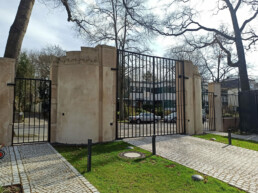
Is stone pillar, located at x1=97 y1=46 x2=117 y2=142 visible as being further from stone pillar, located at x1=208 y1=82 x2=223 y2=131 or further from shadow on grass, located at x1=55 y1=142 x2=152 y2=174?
stone pillar, located at x1=208 y1=82 x2=223 y2=131

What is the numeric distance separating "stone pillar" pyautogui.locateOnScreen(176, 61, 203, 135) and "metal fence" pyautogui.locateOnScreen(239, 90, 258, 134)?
4.59 metres

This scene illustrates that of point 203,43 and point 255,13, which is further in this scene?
point 203,43

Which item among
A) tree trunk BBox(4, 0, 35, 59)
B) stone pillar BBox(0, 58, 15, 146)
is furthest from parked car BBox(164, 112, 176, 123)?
tree trunk BBox(4, 0, 35, 59)

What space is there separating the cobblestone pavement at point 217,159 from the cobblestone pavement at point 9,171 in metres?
4.25

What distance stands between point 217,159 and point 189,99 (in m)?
4.75

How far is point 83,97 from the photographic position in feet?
23.6

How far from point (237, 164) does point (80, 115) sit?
19.3ft

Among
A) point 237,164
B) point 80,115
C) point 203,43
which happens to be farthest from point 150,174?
point 203,43

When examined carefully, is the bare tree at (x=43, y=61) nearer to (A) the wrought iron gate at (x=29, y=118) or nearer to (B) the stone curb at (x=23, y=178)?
(A) the wrought iron gate at (x=29, y=118)

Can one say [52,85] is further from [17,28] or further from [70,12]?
[70,12]

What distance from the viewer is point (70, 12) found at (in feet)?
41.2

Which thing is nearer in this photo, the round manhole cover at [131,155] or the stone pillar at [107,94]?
the round manhole cover at [131,155]

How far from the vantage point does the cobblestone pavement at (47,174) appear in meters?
3.44

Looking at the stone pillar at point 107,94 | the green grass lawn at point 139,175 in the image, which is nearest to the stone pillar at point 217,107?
the stone pillar at point 107,94
